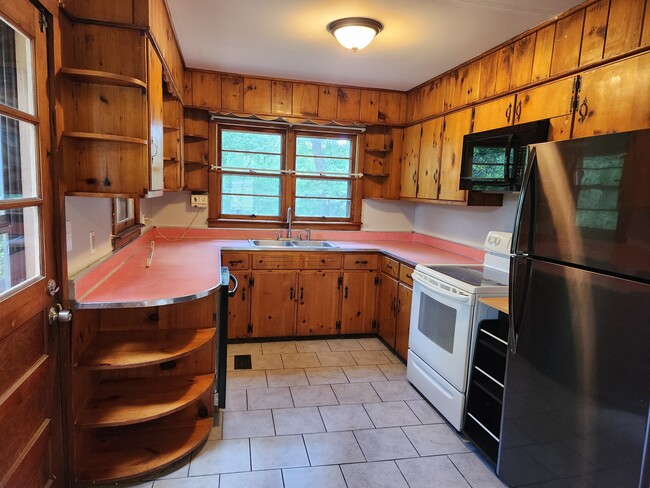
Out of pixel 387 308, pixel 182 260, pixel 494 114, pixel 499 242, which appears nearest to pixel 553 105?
pixel 494 114

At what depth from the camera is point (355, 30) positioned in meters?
2.47

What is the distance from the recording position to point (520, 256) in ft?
6.08

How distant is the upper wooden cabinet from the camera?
1.72 m

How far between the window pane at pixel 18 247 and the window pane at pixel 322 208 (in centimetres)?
289

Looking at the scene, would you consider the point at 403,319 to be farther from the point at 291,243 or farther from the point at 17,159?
the point at 17,159

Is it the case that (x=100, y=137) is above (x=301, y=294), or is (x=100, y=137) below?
above

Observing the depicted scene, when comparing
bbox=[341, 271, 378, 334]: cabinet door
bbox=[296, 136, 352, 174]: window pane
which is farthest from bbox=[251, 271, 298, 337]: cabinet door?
bbox=[296, 136, 352, 174]: window pane

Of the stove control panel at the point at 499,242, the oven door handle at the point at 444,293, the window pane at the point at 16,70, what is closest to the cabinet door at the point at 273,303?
→ the oven door handle at the point at 444,293

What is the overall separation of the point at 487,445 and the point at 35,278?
2274mm

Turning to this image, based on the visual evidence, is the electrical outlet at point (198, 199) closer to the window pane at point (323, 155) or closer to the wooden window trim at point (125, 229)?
the wooden window trim at point (125, 229)

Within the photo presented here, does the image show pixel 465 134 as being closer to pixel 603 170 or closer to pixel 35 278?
pixel 603 170

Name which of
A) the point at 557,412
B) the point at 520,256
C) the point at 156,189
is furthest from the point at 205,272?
the point at 557,412

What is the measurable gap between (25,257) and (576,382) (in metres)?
2.13

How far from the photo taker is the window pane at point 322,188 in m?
4.26
